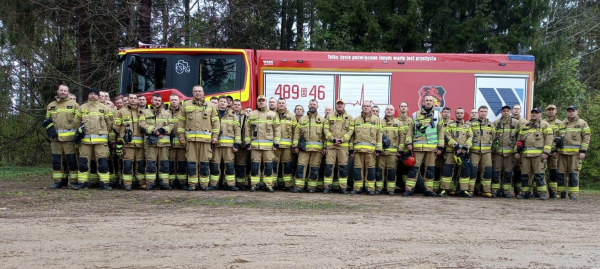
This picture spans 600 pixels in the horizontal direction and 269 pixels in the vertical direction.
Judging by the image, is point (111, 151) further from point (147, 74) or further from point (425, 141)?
point (425, 141)

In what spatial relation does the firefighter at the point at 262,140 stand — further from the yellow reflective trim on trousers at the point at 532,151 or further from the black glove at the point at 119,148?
the yellow reflective trim on trousers at the point at 532,151

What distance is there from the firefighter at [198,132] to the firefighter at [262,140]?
72 cm

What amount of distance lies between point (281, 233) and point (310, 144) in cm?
391

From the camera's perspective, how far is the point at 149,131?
28.5 feet

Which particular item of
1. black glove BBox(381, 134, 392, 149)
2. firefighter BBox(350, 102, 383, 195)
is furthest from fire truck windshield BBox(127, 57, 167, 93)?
black glove BBox(381, 134, 392, 149)

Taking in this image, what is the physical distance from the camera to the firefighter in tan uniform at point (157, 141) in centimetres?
878

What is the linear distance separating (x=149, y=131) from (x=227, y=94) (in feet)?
7.07

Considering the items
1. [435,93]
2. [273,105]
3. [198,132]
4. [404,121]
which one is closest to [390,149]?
[404,121]

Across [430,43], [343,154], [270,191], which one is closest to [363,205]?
[343,154]

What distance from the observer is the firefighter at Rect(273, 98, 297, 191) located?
30.7 ft

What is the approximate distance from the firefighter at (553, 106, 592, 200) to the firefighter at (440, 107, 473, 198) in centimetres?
192

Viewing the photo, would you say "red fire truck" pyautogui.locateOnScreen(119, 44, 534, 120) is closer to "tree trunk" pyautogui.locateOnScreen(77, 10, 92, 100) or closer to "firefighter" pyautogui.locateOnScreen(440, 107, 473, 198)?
"firefighter" pyautogui.locateOnScreen(440, 107, 473, 198)

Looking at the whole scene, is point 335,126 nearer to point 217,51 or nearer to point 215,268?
point 217,51

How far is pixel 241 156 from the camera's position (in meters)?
9.45
